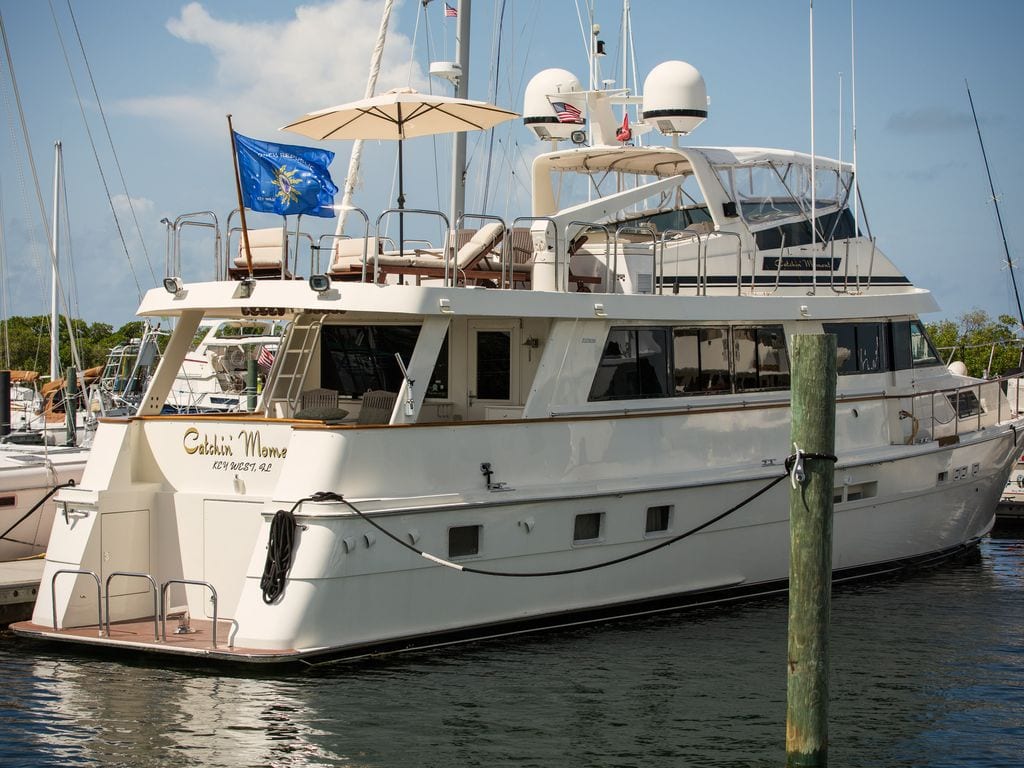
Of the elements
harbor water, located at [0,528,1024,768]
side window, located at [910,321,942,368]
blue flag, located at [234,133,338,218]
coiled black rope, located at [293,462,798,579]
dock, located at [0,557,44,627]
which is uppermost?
blue flag, located at [234,133,338,218]

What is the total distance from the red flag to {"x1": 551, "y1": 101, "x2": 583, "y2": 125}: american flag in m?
0.68

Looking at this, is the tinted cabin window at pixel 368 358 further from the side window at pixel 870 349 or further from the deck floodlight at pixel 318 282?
the side window at pixel 870 349

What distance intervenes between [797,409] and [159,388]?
664 centimetres

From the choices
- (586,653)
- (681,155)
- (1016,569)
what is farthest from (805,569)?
(1016,569)

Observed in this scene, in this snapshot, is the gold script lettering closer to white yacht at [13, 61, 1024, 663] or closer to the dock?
white yacht at [13, 61, 1024, 663]

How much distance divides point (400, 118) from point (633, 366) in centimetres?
346

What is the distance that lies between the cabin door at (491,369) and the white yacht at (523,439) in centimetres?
2

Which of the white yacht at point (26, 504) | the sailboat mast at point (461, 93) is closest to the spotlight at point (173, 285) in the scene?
the white yacht at point (26, 504)

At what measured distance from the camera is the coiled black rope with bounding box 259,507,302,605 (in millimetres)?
9891

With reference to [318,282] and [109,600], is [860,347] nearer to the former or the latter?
[318,282]

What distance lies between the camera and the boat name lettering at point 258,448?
10.8 m

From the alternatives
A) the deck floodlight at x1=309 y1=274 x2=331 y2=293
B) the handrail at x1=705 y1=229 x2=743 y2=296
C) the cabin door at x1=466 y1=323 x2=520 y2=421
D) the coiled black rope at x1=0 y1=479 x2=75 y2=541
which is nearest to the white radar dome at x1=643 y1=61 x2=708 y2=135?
→ the handrail at x1=705 y1=229 x2=743 y2=296

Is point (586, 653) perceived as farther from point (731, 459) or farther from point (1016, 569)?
point (1016, 569)

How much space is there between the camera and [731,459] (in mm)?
12852
